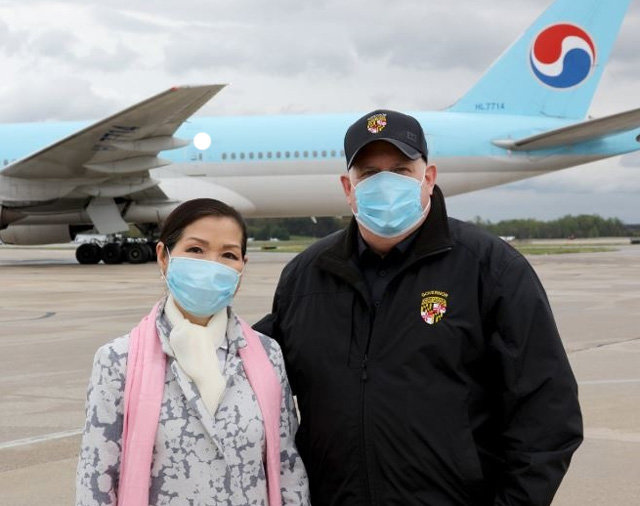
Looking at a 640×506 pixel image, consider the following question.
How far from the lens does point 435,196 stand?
268 cm

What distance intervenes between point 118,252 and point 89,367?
17432 millimetres

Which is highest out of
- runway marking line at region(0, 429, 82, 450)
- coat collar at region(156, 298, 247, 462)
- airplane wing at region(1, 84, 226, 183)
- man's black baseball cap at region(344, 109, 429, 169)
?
airplane wing at region(1, 84, 226, 183)

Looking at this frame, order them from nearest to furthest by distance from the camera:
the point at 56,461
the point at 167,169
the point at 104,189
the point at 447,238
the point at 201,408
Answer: the point at 201,408 < the point at 447,238 < the point at 56,461 < the point at 104,189 < the point at 167,169

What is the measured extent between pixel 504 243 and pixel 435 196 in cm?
24

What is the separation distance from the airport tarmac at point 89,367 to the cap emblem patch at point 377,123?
2.33 meters

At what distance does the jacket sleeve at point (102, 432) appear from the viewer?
2385 mm

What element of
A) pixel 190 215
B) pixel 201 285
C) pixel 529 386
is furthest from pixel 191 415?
pixel 529 386

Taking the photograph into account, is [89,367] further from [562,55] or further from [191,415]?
[562,55]

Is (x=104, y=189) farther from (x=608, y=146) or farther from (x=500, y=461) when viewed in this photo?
(x=500, y=461)

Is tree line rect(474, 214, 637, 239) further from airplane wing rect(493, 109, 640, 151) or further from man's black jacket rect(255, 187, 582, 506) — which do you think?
man's black jacket rect(255, 187, 582, 506)

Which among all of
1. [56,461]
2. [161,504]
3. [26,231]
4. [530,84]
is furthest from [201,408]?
[530,84]

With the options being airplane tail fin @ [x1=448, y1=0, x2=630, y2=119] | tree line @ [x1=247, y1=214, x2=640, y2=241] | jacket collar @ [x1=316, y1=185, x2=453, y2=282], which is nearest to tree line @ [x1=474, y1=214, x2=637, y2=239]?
tree line @ [x1=247, y1=214, x2=640, y2=241]

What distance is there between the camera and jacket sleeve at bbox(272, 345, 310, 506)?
2.52 metres

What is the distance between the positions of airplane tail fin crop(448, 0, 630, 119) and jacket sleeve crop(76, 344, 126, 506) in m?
25.1
